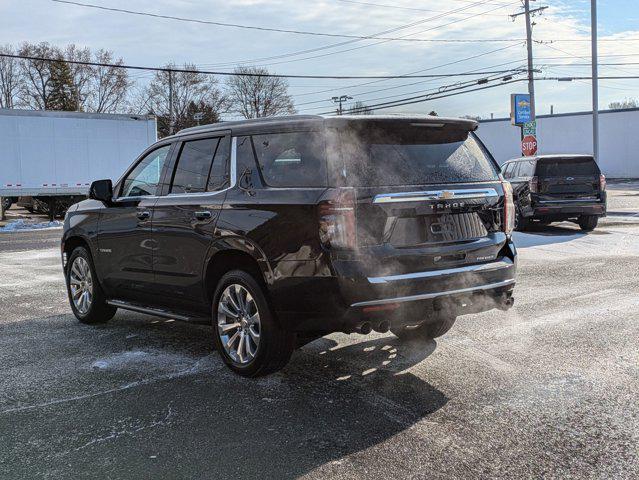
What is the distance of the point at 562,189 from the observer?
1480cm

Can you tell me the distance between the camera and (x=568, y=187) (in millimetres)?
14836

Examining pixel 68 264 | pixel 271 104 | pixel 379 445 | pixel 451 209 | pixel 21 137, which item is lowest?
pixel 379 445

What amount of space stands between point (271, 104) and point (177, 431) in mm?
70033

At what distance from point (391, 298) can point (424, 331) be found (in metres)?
1.63

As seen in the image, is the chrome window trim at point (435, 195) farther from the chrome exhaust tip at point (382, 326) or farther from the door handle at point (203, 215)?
the door handle at point (203, 215)

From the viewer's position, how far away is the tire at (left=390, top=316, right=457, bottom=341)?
568 cm

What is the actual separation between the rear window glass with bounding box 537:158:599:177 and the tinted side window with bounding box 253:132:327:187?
11347 mm

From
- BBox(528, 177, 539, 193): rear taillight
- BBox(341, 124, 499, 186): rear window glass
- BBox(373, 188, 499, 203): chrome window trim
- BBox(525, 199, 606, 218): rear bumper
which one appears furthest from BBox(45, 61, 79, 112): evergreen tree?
BBox(373, 188, 499, 203): chrome window trim

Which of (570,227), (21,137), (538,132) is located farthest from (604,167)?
(21,137)

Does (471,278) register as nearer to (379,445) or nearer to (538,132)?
(379,445)

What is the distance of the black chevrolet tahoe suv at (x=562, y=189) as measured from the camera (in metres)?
14.7

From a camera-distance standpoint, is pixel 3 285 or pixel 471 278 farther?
pixel 3 285

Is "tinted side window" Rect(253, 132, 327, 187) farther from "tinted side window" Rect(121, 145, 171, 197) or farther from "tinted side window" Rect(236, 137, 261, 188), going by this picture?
"tinted side window" Rect(121, 145, 171, 197)

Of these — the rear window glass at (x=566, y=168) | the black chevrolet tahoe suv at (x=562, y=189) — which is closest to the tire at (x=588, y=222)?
the black chevrolet tahoe suv at (x=562, y=189)
